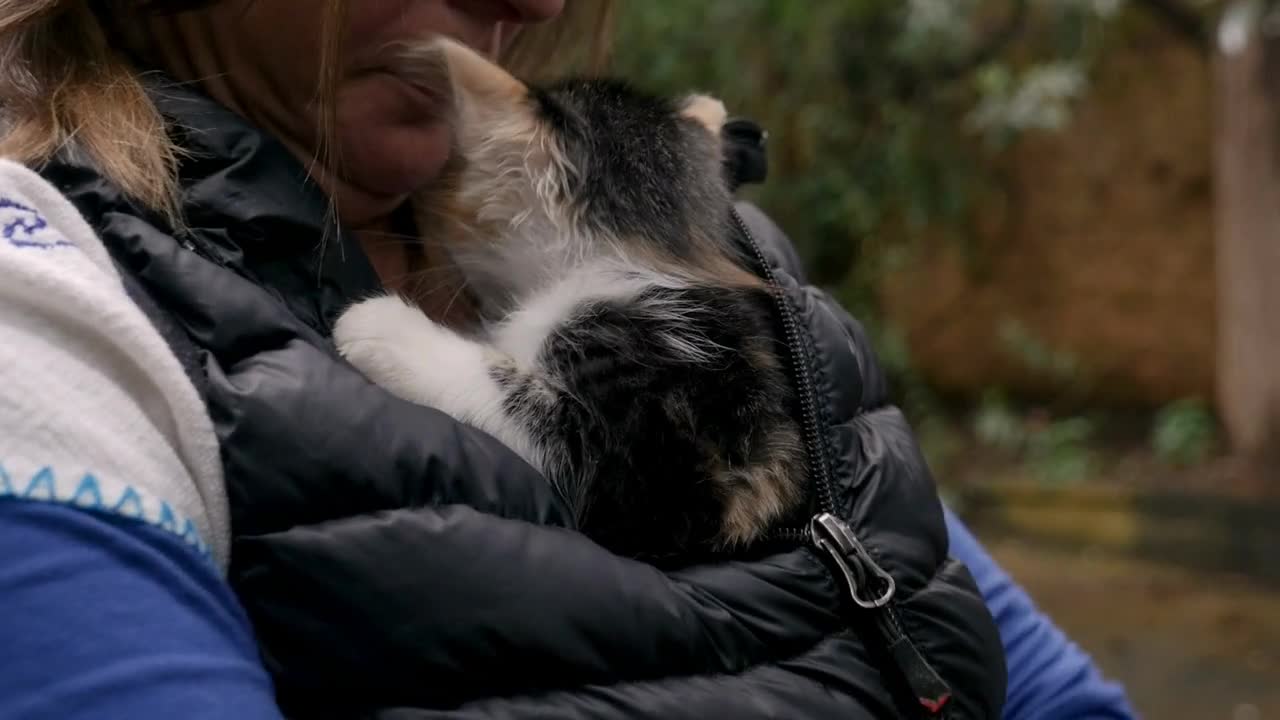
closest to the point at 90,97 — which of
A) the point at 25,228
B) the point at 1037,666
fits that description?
the point at 25,228

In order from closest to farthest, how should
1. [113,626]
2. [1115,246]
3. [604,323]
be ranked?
[113,626] → [604,323] → [1115,246]

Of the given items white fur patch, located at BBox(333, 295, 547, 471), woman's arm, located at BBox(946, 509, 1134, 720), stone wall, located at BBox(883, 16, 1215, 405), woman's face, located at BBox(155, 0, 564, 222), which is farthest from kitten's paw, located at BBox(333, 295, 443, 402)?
stone wall, located at BBox(883, 16, 1215, 405)

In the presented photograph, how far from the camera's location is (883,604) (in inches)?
37.7

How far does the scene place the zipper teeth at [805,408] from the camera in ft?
3.32

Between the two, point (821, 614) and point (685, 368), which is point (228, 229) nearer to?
point (685, 368)

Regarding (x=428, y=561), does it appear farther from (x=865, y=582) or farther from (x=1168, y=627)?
(x=1168, y=627)

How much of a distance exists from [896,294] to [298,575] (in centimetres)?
632

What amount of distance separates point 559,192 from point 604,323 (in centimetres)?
15

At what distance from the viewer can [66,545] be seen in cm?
67

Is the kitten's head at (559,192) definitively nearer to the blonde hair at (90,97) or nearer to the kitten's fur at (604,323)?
the kitten's fur at (604,323)

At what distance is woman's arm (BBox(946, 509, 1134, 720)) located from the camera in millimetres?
1199

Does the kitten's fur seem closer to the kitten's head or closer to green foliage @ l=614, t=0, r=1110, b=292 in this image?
the kitten's head

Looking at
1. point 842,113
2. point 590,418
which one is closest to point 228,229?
point 590,418

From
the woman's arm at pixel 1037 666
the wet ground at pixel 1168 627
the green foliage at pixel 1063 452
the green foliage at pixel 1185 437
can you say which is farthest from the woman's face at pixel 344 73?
the green foliage at pixel 1185 437
